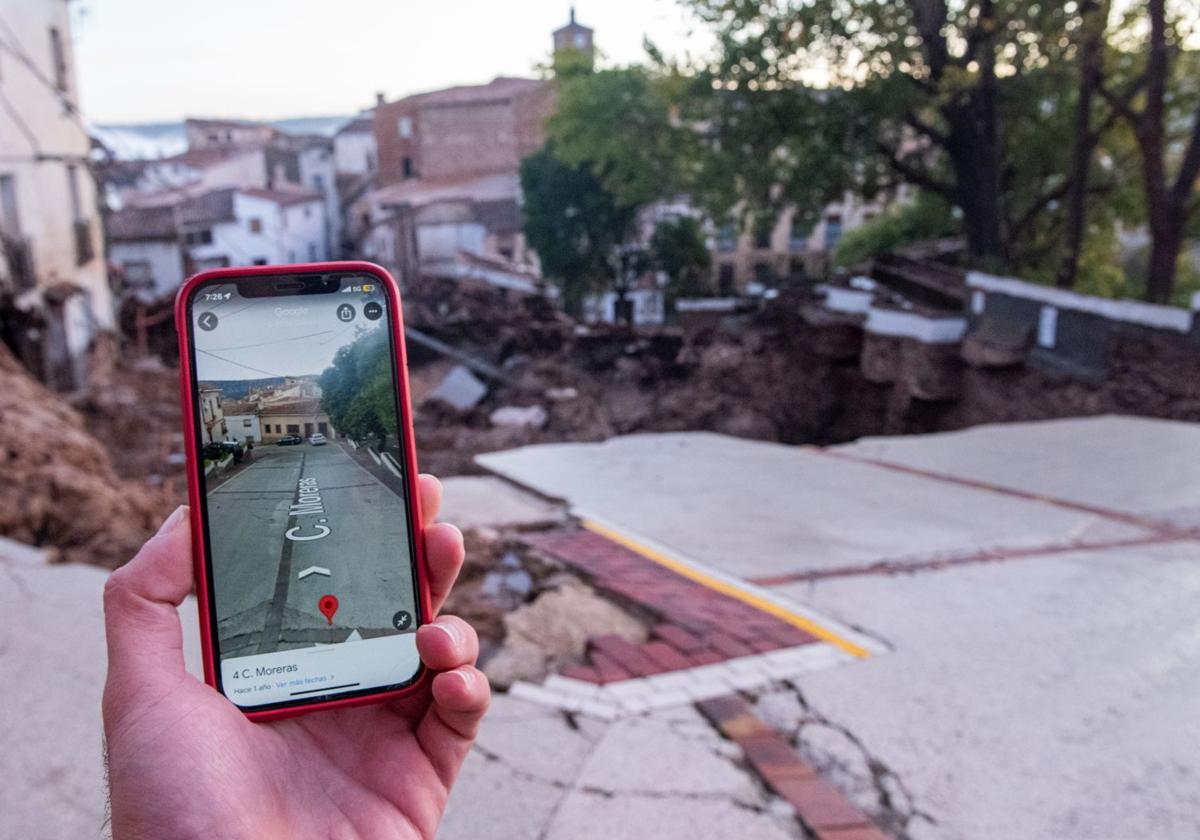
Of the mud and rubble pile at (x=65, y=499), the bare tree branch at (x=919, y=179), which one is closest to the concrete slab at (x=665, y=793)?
the mud and rubble pile at (x=65, y=499)

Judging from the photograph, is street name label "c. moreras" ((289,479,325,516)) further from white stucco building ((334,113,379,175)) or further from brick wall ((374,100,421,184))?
white stucco building ((334,113,379,175))

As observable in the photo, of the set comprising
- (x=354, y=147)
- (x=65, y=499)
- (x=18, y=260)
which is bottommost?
(x=65, y=499)

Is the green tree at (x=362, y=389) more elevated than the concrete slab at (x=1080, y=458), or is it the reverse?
the green tree at (x=362, y=389)

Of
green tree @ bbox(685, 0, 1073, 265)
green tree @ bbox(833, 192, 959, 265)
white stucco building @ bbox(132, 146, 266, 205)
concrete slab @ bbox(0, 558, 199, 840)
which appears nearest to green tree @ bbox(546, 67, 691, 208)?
green tree @ bbox(685, 0, 1073, 265)

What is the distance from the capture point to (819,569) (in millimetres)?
4852

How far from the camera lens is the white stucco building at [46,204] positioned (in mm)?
14938

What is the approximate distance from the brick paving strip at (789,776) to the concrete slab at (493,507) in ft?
8.42

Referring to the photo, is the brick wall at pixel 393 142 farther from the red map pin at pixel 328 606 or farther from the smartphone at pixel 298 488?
the red map pin at pixel 328 606

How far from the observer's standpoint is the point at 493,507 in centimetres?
617

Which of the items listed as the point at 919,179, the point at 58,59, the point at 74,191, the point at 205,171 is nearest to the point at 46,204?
the point at 74,191

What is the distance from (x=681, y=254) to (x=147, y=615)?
28094 mm

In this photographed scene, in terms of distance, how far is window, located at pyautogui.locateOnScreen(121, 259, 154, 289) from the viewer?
31.7m

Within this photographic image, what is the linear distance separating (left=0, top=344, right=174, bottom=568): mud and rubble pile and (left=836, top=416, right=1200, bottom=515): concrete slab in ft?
18.7

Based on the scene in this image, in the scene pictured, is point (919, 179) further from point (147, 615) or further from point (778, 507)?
point (147, 615)
